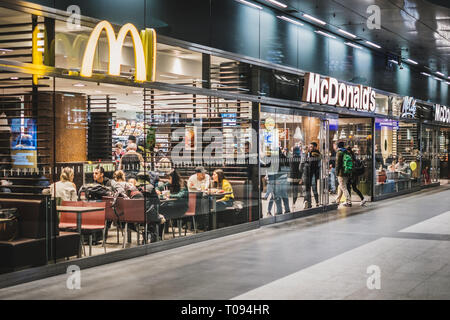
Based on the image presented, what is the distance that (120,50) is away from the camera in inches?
334

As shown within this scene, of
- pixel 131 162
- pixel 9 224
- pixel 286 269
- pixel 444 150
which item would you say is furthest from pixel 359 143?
pixel 9 224

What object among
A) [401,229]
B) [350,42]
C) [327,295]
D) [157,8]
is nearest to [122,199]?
[157,8]

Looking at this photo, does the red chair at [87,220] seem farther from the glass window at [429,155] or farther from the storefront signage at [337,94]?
the glass window at [429,155]

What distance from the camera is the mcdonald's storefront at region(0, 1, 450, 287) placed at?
772 centimetres

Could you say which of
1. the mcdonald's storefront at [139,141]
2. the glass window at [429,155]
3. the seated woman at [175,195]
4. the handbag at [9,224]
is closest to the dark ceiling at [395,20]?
the mcdonald's storefront at [139,141]

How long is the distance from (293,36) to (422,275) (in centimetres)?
770

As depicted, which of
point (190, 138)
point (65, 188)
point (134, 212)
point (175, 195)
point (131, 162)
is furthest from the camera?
point (131, 162)

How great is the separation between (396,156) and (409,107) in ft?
6.72

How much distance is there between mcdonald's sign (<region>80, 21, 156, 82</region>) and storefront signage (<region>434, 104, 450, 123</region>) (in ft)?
62.1

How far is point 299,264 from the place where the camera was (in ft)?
27.9

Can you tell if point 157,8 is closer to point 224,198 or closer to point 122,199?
point 122,199

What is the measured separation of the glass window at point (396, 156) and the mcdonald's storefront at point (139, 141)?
158 cm

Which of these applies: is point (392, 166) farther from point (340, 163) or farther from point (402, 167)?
point (340, 163)

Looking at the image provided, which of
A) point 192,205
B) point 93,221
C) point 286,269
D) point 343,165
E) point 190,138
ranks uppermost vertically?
point 190,138
